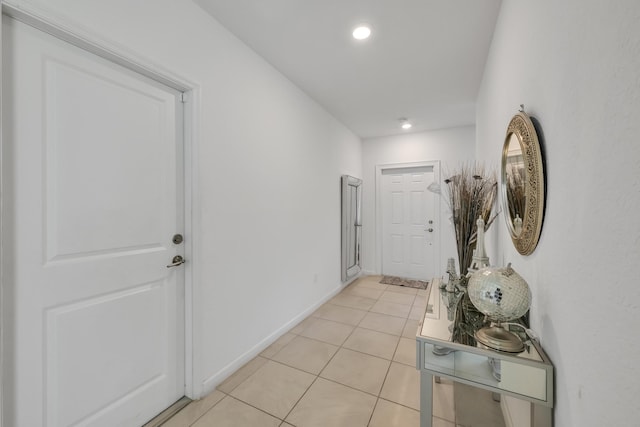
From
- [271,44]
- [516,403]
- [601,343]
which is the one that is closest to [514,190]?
[601,343]

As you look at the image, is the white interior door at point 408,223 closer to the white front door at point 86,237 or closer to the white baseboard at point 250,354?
the white baseboard at point 250,354

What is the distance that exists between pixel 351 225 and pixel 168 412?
3.22 m

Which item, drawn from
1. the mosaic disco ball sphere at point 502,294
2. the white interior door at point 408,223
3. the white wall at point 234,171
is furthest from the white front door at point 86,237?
the white interior door at point 408,223

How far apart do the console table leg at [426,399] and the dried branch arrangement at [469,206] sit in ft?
2.81

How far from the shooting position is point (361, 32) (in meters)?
1.88

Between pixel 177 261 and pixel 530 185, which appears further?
pixel 177 261

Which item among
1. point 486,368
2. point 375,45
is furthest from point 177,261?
point 375,45

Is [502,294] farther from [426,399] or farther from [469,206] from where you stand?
[469,206]

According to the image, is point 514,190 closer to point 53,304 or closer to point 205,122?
point 205,122

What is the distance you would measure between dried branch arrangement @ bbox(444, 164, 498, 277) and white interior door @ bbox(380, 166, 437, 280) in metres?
2.54

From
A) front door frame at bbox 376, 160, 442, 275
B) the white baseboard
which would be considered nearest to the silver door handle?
the white baseboard

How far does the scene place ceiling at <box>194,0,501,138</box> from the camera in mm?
1669

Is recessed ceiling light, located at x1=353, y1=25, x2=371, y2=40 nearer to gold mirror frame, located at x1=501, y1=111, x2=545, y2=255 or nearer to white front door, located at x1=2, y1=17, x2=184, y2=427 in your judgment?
gold mirror frame, located at x1=501, y1=111, x2=545, y2=255

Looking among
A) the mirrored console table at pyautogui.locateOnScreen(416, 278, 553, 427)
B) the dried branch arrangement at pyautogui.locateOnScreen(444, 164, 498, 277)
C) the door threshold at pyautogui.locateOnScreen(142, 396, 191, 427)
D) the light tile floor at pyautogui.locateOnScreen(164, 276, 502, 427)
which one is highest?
the dried branch arrangement at pyautogui.locateOnScreen(444, 164, 498, 277)
